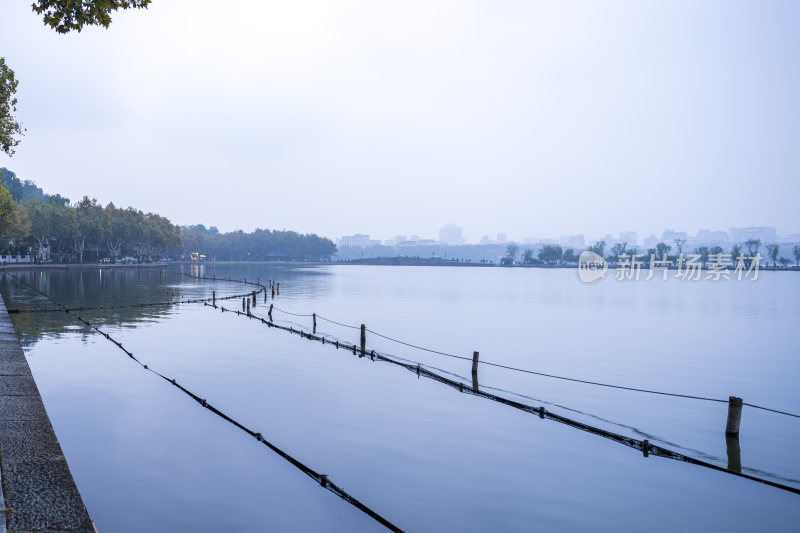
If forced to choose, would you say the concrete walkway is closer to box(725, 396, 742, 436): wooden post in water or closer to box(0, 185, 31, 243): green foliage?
box(725, 396, 742, 436): wooden post in water

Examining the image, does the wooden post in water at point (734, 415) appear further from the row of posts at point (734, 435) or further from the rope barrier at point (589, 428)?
the rope barrier at point (589, 428)

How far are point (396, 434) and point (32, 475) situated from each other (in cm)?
1022

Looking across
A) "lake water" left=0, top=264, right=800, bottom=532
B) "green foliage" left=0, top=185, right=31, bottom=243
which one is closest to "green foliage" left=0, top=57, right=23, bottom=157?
"lake water" left=0, top=264, right=800, bottom=532

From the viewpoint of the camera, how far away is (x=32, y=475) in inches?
336

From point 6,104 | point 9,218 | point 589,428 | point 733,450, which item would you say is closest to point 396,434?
point 589,428

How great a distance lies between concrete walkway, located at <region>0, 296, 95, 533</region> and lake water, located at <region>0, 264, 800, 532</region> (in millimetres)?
1774

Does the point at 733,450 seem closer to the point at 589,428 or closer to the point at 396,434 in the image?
the point at 589,428

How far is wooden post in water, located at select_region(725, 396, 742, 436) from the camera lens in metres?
15.2

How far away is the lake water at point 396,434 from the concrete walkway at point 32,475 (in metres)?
1.77

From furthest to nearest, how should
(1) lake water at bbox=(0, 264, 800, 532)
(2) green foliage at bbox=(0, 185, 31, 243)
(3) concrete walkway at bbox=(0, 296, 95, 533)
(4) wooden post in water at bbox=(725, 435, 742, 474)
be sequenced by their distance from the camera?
1. (2) green foliage at bbox=(0, 185, 31, 243)
2. (4) wooden post in water at bbox=(725, 435, 742, 474)
3. (1) lake water at bbox=(0, 264, 800, 532)
4. (3) concrete walkway at bbox=(0, 296, 95, 533)

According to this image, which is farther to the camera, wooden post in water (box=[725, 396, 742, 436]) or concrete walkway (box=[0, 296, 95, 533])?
wooden post in water (box=[725, 396, 742, 436])

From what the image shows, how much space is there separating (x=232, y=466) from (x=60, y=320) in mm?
28339

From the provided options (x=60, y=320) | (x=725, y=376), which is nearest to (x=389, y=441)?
(x=725, y=376)

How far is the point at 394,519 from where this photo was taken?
11.5 meters
